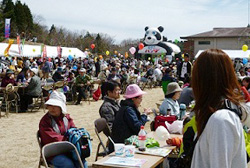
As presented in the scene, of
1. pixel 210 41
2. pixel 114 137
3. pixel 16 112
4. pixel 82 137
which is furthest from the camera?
pixel 210 41

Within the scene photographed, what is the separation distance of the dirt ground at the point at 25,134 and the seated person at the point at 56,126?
1.48 m

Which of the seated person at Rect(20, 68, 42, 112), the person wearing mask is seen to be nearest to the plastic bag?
the person wearing mask

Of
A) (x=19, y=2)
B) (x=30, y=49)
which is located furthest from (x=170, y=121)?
(x=19, y=2)

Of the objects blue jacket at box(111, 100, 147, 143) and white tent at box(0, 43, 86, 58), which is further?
white tent at box(0, 43, 86, 58)

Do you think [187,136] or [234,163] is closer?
[234,163]

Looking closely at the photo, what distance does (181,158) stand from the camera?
5.26 ft

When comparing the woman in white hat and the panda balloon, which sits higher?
the panda balloon

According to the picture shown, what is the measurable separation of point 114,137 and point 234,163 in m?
2.38

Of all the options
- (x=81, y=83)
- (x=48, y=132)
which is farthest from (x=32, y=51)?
(x=48, y=132)

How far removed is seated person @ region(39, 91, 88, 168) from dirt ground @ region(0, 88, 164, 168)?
1484mm

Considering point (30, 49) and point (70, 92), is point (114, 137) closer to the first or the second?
point (70, 92)

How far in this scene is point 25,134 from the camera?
21.9ft

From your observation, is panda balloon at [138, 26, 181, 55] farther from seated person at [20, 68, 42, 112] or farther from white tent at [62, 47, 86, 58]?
seated person at [20, 68, 42, 112]

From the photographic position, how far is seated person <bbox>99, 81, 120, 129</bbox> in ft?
14.3
